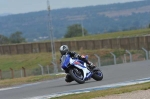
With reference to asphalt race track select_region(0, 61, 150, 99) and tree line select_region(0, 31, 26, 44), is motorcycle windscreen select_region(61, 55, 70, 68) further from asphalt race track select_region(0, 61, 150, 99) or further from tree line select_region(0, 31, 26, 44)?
tree line select_region(0, 31, 26, 44)

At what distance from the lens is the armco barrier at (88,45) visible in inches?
2662

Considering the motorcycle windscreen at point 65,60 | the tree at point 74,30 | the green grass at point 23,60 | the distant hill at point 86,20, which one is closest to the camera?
the motorcycle windscreen at point 65,60

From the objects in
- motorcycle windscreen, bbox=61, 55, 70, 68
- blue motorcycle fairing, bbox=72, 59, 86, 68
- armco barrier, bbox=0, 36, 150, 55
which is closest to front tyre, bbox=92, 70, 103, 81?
blue motorcycle fairing, bbox=72, 59, 86, 68

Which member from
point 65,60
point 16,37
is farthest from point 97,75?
point 16,37

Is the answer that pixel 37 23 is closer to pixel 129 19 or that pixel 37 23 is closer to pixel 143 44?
pixel 129 19

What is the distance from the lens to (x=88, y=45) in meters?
77.8

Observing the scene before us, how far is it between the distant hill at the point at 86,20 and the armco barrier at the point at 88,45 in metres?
32.7

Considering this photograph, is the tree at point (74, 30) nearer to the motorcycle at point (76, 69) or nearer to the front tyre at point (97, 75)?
the front tyre at point (97, 75)

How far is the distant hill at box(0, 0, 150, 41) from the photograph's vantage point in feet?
433

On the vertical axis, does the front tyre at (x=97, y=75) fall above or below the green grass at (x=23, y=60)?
above

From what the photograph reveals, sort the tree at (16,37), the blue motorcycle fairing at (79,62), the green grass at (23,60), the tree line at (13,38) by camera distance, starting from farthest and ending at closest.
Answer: the tree at (16,37) < the tree line at (13,38) < the green grass at (23,60) < the blue motorcycle fairing at (79,62)

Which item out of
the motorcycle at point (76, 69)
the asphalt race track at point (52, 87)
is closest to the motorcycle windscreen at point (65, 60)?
the motorcycle at point (76, 69)

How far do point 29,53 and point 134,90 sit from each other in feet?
239

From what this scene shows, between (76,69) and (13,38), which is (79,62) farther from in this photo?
(13,38)
